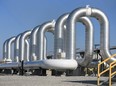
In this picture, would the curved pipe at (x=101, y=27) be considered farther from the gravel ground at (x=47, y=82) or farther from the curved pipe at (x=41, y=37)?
the gravel ground at (x=47, y=82)

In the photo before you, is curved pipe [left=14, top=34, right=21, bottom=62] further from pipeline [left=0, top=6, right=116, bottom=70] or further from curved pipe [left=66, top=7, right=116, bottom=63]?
curved pipe [left=66, top=7, right=116, bottom=63]

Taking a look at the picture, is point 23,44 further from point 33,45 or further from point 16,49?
point 33,45

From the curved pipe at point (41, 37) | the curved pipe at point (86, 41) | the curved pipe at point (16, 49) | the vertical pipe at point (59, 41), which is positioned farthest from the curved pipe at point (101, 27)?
the curved pipe at point (16, 49)

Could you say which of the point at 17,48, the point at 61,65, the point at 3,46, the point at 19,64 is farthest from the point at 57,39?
the point at 3,46

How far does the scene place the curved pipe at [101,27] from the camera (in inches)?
1428

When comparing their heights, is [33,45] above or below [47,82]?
above

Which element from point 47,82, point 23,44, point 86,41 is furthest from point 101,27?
point 47,82

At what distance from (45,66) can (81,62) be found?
506cm

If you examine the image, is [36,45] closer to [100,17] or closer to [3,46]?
[100,17]

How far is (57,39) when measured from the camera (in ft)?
128

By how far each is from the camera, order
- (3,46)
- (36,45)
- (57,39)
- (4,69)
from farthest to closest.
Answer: (3,46), (4,69), (36,45), (57,39)

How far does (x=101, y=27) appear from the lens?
38125mm

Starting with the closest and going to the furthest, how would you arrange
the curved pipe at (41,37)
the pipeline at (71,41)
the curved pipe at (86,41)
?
1. the pipeline at (71,41)
2. the curved pipe at (86,41)
3. the curved pipe at (41,37)

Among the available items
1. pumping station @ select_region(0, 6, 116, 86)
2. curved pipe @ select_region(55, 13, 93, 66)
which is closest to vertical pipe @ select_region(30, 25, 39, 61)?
pumping station @ select_region(0, 6, 116, 86)
